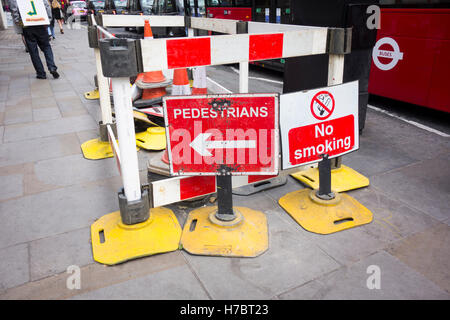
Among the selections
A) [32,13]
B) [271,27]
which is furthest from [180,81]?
[32,13]

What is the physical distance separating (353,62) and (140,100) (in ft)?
9.59

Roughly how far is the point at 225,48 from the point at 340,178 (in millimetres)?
1738

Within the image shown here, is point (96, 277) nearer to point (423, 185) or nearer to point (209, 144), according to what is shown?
point (209, 144)

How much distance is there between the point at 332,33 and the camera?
2975mm

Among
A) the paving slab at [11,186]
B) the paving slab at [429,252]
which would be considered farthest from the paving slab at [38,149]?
the paving slab at [429,252]

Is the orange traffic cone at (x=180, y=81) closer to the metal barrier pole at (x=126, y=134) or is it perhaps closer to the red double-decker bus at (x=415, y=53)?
the metal barrier pole at (x=126, y=134)

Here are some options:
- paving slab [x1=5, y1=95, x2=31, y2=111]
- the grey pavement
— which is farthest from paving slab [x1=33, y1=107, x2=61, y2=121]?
the grey pavement

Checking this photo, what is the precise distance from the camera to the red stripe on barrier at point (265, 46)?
2.61 m

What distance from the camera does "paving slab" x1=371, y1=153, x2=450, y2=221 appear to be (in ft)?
10.1

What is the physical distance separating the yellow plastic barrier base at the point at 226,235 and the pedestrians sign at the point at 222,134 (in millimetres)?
438

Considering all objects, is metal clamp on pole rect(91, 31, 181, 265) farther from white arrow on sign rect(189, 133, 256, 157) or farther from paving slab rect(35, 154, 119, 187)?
paving slab rect(35, 154, 119, 187)
